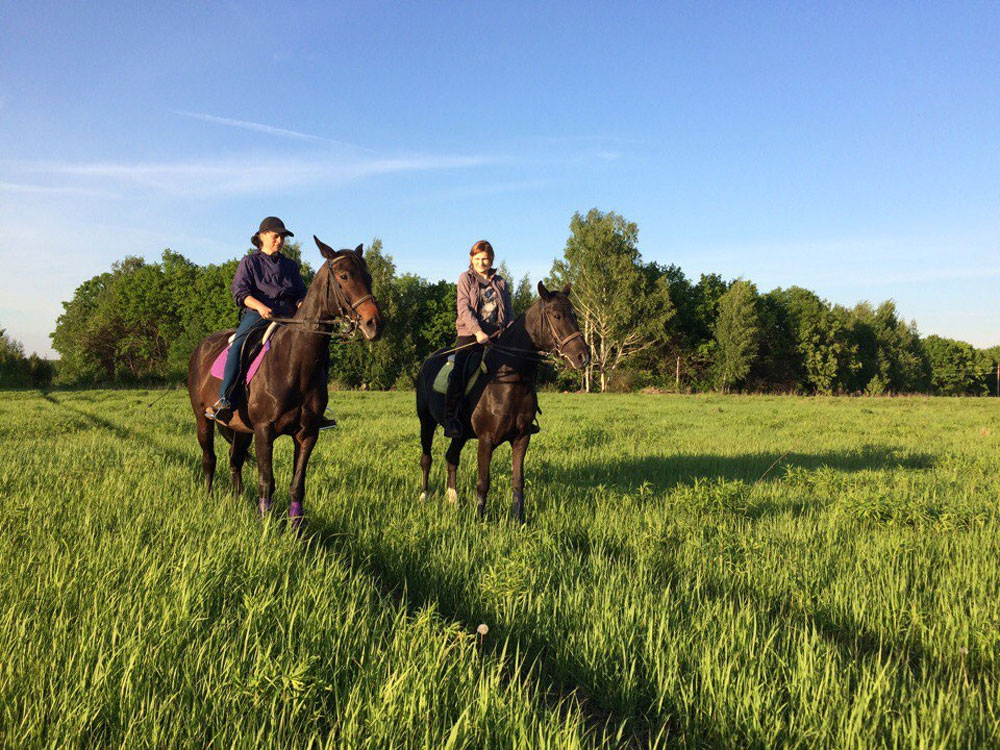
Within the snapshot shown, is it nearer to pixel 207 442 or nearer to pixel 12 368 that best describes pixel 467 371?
pixel 207 442

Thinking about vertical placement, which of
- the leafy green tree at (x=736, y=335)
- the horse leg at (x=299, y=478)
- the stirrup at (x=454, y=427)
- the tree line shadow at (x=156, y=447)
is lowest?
the tree line shadow at (x=156, y=447)

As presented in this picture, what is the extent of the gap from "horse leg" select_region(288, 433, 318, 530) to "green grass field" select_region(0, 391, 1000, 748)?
0.37m

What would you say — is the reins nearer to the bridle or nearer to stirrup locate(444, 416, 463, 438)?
the bridle

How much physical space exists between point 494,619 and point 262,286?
5.08 metres

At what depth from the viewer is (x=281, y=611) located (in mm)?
3396

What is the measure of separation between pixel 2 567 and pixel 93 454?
23.9 ft

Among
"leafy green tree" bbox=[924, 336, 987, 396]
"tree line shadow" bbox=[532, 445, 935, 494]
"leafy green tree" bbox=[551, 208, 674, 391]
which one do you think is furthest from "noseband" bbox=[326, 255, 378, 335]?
"leafy green tree" bbox=[924, 336, 987, 396]

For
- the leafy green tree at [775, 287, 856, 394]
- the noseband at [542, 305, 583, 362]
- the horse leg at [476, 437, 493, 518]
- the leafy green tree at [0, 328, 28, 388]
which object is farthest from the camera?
the leafy green tree at [775, 287, 856, 394]

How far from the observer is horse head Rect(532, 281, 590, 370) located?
591 cm

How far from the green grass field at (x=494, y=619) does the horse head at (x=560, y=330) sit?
6.41ft

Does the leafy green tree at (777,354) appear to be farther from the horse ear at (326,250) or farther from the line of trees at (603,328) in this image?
the horse ear at (326,250)

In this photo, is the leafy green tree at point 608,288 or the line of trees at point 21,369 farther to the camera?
the leafy green tree at point 608,288

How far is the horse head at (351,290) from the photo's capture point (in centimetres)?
525

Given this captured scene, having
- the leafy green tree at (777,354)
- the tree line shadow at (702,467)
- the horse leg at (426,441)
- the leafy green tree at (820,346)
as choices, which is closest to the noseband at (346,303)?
the horse leg at (426,441)
